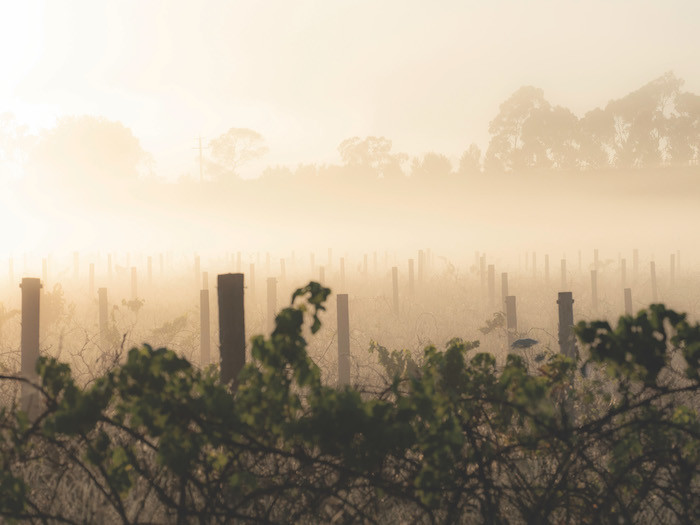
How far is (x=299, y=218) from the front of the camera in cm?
6156

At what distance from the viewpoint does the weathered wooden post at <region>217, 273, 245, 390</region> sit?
4.12 m

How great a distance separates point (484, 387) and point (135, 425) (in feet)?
5.06

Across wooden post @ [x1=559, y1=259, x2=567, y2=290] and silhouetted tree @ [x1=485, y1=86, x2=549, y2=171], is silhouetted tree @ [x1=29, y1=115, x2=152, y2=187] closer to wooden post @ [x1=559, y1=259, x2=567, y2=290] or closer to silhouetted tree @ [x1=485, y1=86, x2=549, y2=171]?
silhouetted tree @ [x1=485, y1=86, x2=549, y2=171]

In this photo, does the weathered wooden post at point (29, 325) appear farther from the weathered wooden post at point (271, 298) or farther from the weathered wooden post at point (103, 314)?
the weathered wooden post at point (271, 298)

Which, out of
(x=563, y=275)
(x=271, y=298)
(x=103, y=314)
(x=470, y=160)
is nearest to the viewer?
(x=103, y=314)

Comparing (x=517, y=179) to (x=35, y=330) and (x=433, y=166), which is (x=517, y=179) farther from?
(x=35, y=330)

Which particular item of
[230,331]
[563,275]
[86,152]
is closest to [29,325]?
[230,331]

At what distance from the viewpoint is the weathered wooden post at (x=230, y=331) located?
4.12 metres

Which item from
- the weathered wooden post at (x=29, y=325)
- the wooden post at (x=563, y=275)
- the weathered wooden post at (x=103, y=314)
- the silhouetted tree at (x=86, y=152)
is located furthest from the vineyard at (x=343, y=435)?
the silhouetted tree at (x=86, y=152)

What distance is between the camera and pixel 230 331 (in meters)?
4.12

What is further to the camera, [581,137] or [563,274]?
[581,137]

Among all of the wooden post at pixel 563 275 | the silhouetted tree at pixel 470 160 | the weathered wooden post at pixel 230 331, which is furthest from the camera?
the silhouetted tree at pixel 470 160

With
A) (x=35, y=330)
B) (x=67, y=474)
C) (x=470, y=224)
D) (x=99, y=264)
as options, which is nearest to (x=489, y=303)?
(x=35, y=330)

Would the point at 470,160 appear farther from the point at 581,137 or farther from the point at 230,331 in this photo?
the point at 230,331
